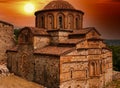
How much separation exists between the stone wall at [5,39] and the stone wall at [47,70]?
7.83 m

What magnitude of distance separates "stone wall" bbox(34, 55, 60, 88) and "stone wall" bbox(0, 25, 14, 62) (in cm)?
783

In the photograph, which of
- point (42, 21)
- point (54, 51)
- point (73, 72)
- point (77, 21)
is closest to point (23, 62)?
point (54, 51)

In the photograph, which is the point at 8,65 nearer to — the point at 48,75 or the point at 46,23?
the point at 46,23

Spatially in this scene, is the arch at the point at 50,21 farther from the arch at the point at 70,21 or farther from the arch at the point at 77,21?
the arch at the point at 77,21

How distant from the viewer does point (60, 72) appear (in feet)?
58.7

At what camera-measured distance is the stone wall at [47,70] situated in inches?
722

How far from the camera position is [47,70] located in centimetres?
1945

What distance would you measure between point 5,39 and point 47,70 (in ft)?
35.8

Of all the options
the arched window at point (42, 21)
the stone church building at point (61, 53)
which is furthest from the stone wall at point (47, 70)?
the arched window at point (42, 21)

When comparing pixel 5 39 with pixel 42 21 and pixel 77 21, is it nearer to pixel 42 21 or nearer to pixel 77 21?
pixel 42 21

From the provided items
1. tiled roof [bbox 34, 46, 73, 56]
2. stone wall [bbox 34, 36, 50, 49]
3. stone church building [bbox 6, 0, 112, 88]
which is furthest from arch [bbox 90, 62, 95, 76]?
stone wall [bbox 34, 36, 50, 49]

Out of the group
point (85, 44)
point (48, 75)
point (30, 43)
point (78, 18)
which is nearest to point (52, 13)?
point (78, 18)

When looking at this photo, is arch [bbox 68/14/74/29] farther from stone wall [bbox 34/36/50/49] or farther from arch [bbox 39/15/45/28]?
stone wall [bbox 34/36/50/49]

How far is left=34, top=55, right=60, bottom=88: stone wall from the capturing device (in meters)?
18.3
